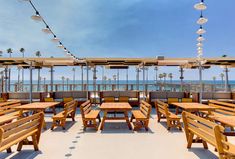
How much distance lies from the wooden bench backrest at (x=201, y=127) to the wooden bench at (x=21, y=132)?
3504mm

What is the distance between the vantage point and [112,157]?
154 inches

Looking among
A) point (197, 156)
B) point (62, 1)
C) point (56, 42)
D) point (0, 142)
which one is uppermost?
point (62, 1)

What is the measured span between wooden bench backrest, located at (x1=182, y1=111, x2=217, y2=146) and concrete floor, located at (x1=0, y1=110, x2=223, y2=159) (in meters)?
0.52

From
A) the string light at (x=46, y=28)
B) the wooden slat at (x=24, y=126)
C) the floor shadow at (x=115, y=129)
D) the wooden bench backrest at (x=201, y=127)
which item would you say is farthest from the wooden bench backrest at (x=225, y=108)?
the string light at (x=46, y=28)

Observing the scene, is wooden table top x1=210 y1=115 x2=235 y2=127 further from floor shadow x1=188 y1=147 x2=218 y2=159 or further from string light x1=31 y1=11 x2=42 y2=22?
string light x1=31 y1=11 x2=42 y2=22

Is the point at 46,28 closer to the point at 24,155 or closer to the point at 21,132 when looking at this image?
the point at 21,132

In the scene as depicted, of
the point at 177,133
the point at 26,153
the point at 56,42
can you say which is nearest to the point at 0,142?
the point at 26,153

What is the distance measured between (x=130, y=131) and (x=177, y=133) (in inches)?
57.2

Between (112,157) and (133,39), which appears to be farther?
(133,39)

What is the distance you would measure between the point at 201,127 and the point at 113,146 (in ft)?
6.80

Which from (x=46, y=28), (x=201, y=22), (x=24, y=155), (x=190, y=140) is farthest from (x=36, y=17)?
(x=190, y=140)

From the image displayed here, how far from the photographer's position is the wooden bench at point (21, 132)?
10.7 ft

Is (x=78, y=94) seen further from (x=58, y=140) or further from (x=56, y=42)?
(x=58, y=140)

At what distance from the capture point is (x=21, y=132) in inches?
150
